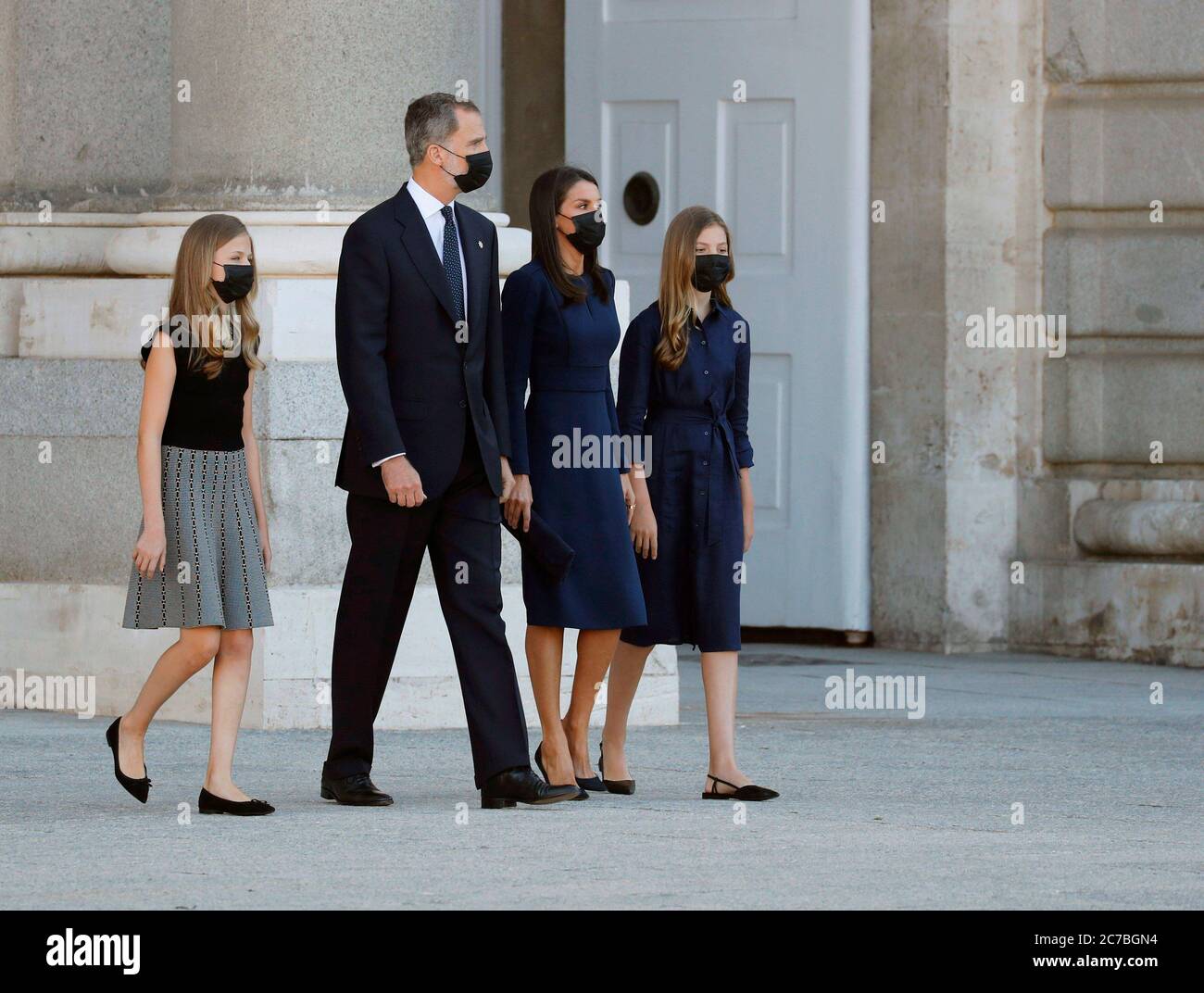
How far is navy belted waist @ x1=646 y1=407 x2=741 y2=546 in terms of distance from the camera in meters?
7.26

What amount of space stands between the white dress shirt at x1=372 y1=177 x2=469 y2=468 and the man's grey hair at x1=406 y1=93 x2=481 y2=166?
0.09m

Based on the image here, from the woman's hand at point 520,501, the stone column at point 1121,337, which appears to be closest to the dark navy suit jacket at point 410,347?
the woman's hand at point 520,501

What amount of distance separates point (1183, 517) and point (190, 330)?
17.2ft

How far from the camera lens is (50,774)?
24.4 ft

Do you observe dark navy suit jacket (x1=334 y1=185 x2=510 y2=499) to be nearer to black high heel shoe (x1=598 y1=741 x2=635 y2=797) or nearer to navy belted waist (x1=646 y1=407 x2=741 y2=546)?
navy belted waist (x1=646 y1=407 x2=741 y2=546)

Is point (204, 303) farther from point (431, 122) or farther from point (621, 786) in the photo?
point (621, 786)

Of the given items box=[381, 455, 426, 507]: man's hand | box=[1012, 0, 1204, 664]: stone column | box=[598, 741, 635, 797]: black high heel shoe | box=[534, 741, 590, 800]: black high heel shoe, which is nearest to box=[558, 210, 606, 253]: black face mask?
box=[381, 455, 426, 507]: man's hand

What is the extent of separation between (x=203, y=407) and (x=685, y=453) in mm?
1337

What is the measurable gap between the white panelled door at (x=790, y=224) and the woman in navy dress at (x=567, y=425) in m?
4.16

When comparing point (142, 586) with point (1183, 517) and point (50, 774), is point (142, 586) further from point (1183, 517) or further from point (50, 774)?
point (1183, 517)

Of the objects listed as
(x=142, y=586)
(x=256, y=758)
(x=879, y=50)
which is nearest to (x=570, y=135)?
(x=879, y=50)

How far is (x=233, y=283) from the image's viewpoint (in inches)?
266

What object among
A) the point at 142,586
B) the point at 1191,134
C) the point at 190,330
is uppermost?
the point at 1191,134

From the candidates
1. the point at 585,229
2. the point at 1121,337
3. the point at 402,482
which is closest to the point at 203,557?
the point at 402,482
